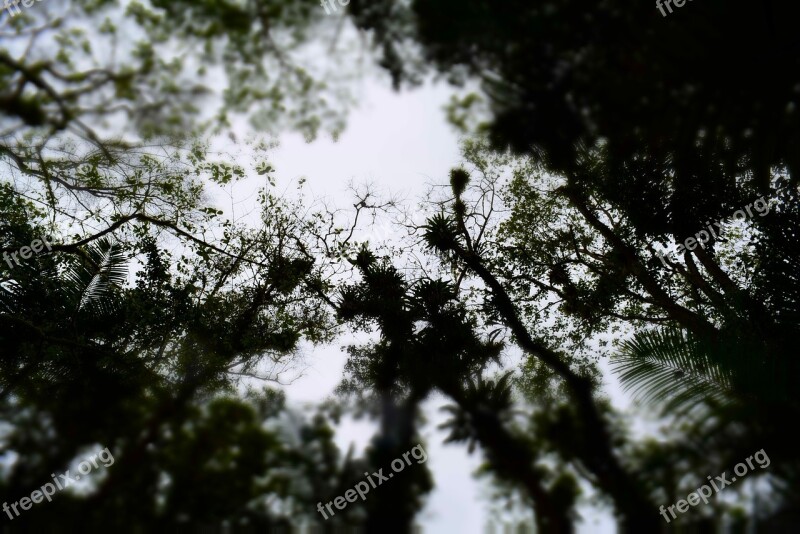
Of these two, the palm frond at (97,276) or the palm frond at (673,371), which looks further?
the palm frond at (97,276)

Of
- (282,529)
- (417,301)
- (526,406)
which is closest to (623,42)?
(526,406)

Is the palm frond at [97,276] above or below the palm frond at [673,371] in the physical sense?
above

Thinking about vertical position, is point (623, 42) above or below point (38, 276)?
below

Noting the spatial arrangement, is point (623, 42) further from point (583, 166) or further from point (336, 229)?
point (336, 229)

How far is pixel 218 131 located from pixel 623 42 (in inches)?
193

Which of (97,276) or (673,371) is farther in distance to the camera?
(97,276)

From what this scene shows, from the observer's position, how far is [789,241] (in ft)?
22.0

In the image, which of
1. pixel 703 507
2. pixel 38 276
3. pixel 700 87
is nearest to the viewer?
pixel 700 87

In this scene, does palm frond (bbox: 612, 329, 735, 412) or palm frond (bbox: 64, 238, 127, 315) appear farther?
palm frond (bbox: 64, 238, 127, 315)

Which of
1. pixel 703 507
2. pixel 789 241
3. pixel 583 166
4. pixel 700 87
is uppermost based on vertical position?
pixel 583 166

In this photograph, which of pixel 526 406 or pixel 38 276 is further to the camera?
pixel 38 276

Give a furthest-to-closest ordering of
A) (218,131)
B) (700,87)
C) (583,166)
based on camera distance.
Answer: (583,166) → (218,131) → (700,87)

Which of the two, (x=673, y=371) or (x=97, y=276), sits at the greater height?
(x=97, y=276)

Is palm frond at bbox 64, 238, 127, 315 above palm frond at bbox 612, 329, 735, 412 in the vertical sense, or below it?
above
